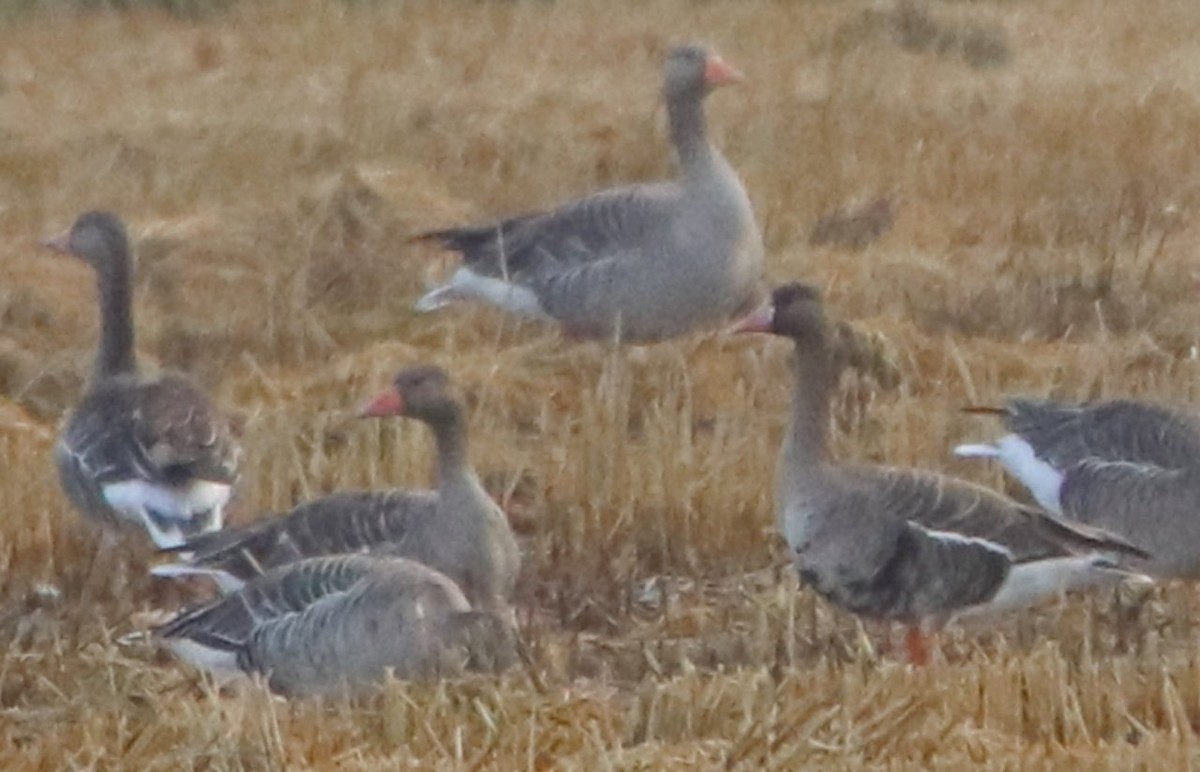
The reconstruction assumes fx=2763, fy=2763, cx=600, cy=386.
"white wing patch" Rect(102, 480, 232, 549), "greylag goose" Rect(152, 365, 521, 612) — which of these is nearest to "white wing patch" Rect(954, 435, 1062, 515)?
"greylag goose" Rect(152, 365, 521, 612)

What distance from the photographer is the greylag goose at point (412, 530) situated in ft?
23.0

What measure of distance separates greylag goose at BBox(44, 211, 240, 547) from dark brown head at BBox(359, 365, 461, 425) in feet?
2.23

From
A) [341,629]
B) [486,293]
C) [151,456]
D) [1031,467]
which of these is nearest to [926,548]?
[1031,467]

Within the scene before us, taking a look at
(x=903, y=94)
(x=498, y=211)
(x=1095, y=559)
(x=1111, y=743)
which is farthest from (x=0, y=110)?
(x=1111, y=743)

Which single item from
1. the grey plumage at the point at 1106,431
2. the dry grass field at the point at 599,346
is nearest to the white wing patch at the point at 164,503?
the dry grass field at the point at 599,346

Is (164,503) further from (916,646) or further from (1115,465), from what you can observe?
(1115,465)

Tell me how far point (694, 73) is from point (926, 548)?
397cm

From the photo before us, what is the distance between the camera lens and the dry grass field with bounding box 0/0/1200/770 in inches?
221

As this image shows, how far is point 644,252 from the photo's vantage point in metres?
10.0

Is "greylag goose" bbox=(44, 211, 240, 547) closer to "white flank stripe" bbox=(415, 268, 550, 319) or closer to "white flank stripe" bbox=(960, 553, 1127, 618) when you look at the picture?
"white flank stripe" bbox=(415, 268, 550, 319)

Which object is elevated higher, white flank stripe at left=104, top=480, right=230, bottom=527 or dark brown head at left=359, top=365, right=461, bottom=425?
dark brown head at left=359, top=365, right=461, bottom=425

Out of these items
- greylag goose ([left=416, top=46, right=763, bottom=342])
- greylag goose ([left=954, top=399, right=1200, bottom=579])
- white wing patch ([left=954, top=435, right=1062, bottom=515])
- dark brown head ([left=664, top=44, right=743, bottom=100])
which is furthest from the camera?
dark brown head ([left=664, top=44, right=743, bottom=100])

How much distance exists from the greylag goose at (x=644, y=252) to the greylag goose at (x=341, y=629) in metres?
2.97

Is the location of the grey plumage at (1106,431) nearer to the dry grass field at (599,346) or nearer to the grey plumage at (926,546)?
the dry grass field at (599,346)
